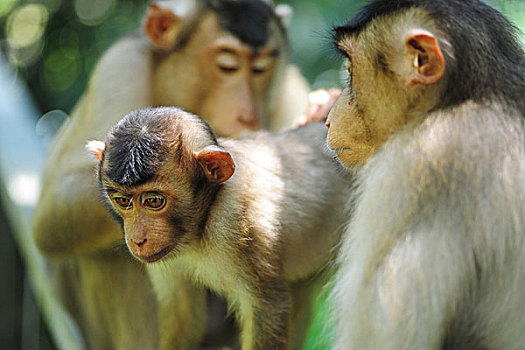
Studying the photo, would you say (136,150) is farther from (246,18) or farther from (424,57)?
(246,18)

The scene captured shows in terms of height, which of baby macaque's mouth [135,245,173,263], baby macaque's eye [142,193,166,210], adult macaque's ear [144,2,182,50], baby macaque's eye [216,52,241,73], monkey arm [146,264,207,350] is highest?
adult macaque's ear [144,2,182,50]

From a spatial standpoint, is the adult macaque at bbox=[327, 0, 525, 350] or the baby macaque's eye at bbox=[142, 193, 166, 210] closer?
the adult macaque at bbox=[327, 0, 525, 350]

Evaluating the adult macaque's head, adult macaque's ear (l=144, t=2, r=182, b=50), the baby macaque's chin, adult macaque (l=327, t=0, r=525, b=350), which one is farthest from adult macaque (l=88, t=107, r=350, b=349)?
adult macaque's ear (l=144, t=2, r=182, b=50)

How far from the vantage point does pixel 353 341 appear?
2.22 metres

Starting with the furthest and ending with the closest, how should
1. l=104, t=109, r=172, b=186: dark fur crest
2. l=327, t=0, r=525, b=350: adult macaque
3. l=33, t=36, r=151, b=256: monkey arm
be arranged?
l=33, t=36, r=151, b=256: monkey arm → l=104, t=109, r=172, b=186: dark fur crest → l=327, t=0, r=525, b=350: adult macaque

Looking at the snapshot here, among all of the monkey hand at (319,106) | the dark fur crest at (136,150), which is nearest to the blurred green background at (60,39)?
the monkey hand at (319,106)

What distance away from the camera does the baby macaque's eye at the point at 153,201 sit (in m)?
2.66

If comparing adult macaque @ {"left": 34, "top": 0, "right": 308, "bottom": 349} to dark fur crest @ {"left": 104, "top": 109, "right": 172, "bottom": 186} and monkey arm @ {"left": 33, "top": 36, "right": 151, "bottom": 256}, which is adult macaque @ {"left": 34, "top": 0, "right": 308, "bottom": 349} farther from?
dark fur crest @ {"left": 104, "top": 109, "right": 172, "bottom": 186}

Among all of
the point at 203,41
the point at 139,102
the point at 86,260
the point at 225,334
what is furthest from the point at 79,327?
the point at 203,41

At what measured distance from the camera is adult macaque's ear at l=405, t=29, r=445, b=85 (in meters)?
2.27

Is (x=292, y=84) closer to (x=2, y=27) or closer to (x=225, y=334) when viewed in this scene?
(x=225, y=334)

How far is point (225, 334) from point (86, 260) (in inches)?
36.6

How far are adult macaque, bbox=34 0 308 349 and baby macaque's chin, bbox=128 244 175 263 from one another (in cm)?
87

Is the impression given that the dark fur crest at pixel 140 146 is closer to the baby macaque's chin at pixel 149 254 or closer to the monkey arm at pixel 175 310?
the baby macaque's chin at pixel 149 254
